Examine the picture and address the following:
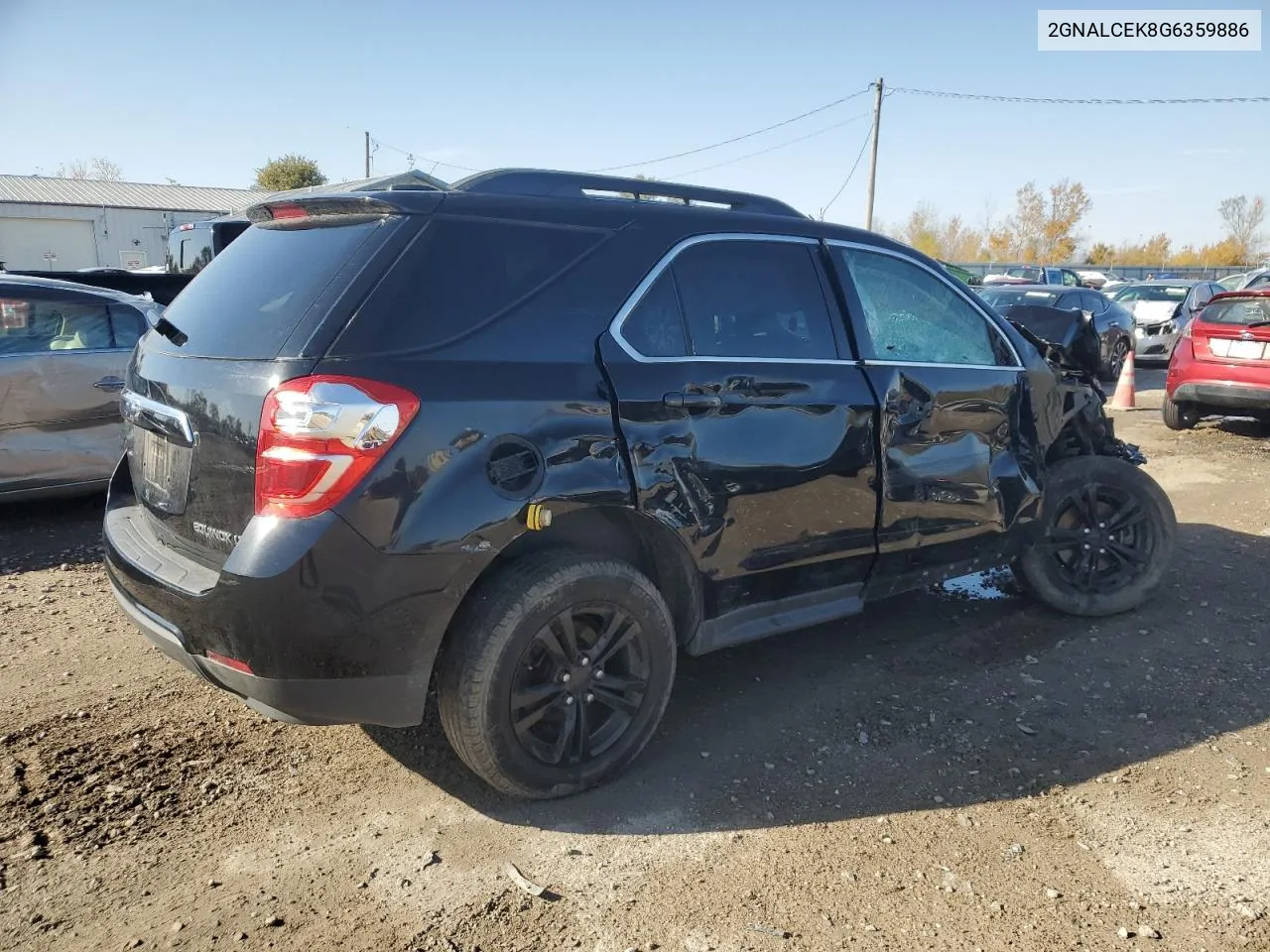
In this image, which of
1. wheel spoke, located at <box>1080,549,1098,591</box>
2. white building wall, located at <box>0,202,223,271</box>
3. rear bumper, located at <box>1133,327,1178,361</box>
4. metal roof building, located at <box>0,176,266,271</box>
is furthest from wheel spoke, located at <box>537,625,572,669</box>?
white building wall, located at <box>0,202,223,271</box>

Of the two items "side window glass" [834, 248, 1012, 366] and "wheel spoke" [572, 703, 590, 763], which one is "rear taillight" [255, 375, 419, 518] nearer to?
"wheel spoke" [572, 703, 590, 763]

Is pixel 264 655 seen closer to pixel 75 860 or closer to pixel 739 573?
pixel 75 860

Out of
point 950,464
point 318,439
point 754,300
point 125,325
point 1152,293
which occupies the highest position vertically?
point 1152,293

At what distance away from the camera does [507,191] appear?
3080 mm

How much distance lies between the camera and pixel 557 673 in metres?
2.96

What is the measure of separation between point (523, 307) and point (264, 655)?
1.26 m

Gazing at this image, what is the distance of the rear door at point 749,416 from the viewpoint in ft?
10.1

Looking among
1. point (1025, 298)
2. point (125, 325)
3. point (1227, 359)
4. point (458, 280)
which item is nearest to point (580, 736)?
point (458, 280)

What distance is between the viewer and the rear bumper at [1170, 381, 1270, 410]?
30.4ft

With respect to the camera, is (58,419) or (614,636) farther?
(58,419)

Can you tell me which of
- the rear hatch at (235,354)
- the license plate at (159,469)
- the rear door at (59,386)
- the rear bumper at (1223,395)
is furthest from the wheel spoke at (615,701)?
the rear bumper at (1223,395)

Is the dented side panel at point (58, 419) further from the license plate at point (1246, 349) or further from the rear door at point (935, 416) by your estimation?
the license plate at point (1246, 349)

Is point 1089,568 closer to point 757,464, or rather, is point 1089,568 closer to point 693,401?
point 757,464

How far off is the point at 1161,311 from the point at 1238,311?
31.2ft
